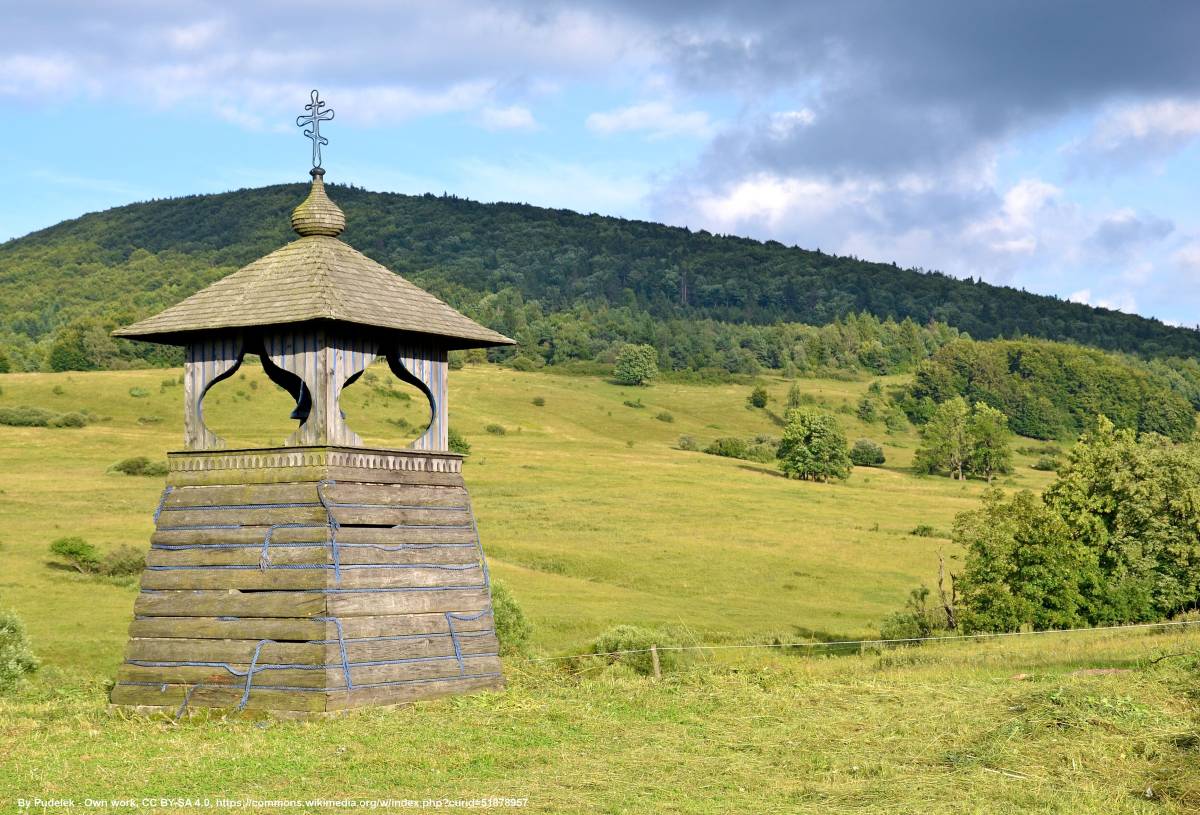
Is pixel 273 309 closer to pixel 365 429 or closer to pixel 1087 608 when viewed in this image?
pixel 1087 608

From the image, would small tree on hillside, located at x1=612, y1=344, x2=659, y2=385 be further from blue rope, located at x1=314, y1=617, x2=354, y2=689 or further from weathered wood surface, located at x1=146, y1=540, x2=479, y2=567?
blue rope, located at x1=314, y1=617, x2=354, y2=689

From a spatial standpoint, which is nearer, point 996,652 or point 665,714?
point 665,714

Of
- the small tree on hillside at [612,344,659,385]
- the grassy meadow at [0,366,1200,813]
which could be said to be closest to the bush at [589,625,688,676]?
the grassy meadow at [0,366,1200,813]

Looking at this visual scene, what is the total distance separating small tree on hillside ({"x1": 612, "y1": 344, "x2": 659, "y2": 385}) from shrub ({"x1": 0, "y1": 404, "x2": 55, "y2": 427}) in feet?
285

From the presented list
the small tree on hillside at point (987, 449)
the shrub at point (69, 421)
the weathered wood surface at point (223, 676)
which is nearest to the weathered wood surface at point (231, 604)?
the weathered wood surface at point (223, 676)

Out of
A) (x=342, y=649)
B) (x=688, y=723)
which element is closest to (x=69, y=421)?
(x=342, y=649)

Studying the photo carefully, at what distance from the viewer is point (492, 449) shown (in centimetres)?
9594

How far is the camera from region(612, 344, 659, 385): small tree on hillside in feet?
551

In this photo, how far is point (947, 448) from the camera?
118 metres

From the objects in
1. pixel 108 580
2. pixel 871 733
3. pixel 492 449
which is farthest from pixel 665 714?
pixel 492 449

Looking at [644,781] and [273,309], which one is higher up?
[273,309]

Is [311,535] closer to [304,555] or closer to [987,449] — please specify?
[304,555]

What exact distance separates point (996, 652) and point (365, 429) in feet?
246

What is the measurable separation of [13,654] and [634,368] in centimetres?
14090
